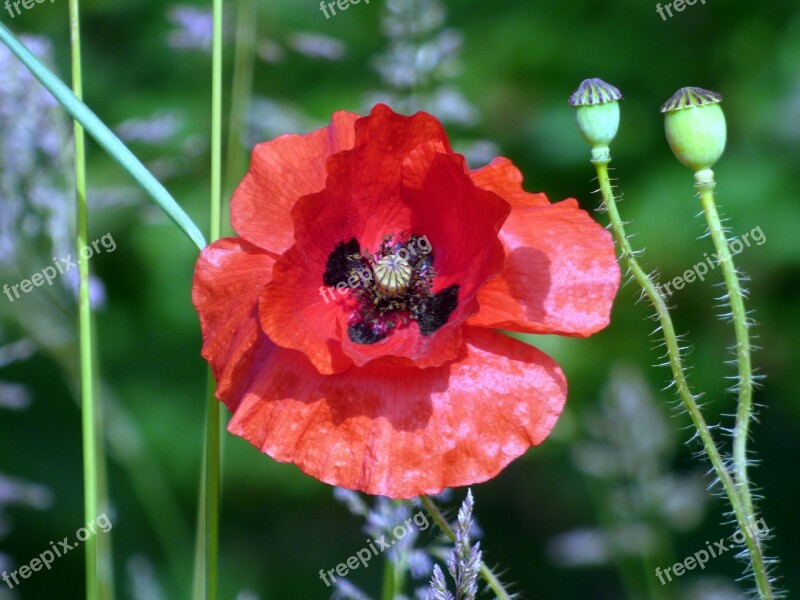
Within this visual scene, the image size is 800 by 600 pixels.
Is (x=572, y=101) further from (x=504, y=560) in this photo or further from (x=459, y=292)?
(x=504, y=560)

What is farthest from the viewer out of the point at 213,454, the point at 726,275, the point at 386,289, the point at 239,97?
the point at 239,97

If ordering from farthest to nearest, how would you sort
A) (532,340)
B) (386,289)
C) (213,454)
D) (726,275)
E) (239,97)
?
(532,340) < (239,97) < (386,289) < (213,454) < (726,275)

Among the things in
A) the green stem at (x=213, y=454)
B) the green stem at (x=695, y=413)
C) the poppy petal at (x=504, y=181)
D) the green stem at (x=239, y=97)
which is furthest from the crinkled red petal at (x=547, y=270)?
the green stem at (x=239, y=97)

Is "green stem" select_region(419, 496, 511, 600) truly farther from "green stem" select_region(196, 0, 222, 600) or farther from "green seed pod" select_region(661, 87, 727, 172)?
"green seed pod" select_region(661, 87, 727, 172)

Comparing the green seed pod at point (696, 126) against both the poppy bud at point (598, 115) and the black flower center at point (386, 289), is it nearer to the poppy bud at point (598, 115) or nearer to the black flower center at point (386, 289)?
the poppy bud at point (598, 115)

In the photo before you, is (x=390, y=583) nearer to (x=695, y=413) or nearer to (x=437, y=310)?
(x=437, y=310)

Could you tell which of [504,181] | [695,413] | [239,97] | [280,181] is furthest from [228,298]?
[239,97]
